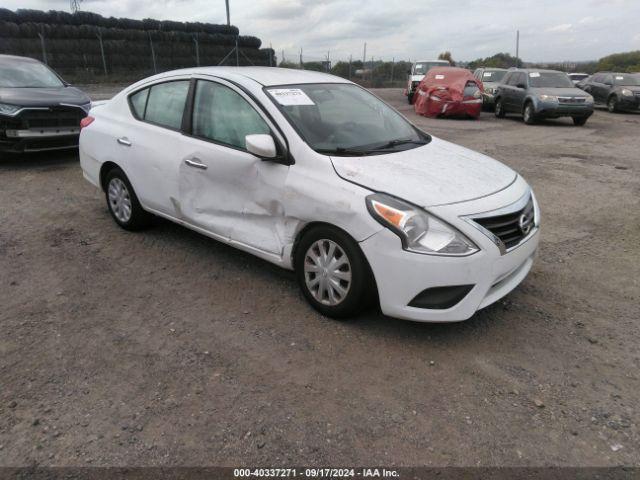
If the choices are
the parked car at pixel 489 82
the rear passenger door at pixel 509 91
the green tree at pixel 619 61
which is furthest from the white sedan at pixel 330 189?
the green tree at pixel 619 61

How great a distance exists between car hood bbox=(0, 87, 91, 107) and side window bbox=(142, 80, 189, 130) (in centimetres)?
426

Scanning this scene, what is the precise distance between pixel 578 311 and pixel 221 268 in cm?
283

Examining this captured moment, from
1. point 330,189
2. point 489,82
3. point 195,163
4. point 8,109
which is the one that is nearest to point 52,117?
point 8,109

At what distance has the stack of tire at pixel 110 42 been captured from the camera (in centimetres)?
2484

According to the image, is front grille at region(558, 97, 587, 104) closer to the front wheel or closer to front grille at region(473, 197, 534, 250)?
the front wheel

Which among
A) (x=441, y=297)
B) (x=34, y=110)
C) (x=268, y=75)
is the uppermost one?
(x=268, y=75)

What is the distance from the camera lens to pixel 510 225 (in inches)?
132

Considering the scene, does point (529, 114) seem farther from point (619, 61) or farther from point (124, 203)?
point (619, 61)

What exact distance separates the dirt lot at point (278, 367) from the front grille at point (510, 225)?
63cm

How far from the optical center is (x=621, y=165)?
370 inches

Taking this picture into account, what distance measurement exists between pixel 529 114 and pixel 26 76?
1310 centimetres

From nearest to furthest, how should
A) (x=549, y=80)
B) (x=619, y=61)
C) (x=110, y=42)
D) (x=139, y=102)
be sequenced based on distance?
1. (x=139, y=102)
2. (x=549, y=80)
3. (x=110, y=42)
4. (x=619, y=61)

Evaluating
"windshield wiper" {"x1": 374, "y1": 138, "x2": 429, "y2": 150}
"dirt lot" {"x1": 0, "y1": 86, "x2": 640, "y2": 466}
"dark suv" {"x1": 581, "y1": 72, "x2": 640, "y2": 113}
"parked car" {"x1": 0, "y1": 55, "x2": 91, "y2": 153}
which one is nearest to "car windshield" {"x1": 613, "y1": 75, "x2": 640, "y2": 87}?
"dark suv" {"x1": 581, "y1": 72, "x2": 640, "y2": 113}

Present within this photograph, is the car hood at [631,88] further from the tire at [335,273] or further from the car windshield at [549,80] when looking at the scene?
the tire at [335,273]
